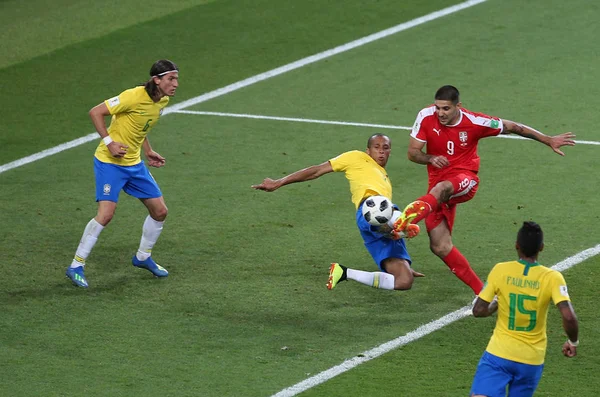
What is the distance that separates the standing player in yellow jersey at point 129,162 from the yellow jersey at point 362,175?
185cm

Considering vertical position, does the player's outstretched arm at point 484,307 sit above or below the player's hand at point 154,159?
below

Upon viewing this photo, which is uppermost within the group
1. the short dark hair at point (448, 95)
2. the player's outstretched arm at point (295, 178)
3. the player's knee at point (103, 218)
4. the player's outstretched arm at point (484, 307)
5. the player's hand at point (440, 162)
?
the short dark hair at point (448, 95)

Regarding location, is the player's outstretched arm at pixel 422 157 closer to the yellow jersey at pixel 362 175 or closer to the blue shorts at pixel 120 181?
the yellow jersey at pixel 362 175

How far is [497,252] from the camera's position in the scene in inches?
499

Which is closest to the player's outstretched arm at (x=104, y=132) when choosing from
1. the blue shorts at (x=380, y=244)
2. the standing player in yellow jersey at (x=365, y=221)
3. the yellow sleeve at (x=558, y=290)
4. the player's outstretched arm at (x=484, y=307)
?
the standing player in yellow jersey at (x=365, y=221)

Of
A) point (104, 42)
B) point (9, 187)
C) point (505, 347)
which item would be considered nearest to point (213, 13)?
point (104, 42)

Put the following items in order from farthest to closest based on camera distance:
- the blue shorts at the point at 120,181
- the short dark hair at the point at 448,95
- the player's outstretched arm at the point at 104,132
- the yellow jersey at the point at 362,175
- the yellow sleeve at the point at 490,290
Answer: the blue shorts at the point at 120,181 → the player's outstretched arm at the point at 104,132 → the yellow jersey at the point at 362,175 → the short dark hair at the point at 448,95 → the yellow sleeve at the point at 490,290

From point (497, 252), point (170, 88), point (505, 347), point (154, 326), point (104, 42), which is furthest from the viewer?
point (104, 42)

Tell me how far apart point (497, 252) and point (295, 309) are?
2484 millimetres

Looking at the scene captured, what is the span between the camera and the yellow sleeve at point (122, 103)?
39.1 feet

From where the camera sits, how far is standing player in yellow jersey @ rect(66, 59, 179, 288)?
11.9 m

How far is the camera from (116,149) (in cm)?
1178

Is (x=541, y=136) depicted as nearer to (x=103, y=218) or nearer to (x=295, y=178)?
(x=295, y=178)

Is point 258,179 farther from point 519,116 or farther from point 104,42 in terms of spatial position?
point 104,42
